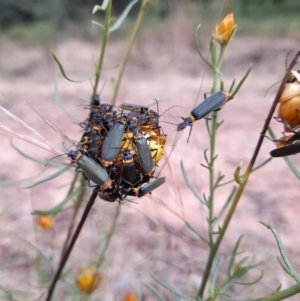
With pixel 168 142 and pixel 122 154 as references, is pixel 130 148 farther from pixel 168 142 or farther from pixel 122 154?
pixel 168 142

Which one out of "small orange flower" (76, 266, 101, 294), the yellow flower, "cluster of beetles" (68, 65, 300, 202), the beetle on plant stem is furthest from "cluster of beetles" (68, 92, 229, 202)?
"small orange flower" (76, 266, 101, 294)

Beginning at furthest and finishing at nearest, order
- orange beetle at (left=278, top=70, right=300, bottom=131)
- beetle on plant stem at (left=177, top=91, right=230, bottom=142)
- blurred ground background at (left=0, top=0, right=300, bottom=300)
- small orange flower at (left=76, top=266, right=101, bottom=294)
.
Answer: blurred ground background at (left=0, top=0, right=300, bottom=300) → small orange flower at (left=76, top=266, right=101, bottom=294) → beetle on plant stem at (left=177, top=91, right=230, bottom=142) → orange beetle at (left=278, top=70, right=300, bottom=131)

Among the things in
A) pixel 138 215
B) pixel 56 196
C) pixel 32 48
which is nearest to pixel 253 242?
pixel 138 215

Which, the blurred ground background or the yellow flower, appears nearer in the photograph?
the yellow flower

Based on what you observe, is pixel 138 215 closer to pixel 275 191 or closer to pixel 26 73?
pixel 275 191

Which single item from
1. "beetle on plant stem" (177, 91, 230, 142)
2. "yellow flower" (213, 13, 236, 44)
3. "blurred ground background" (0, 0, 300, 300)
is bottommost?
"beetle on plant stem" (177, 91, 230, 142)

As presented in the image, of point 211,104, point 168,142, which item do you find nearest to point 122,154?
point 211,104

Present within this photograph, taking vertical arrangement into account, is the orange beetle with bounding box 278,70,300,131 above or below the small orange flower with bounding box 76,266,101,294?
above

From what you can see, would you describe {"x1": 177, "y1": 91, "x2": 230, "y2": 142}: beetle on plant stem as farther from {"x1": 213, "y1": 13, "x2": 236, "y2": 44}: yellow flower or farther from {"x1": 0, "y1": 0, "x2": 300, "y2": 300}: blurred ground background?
{"x1": 213, "y1": 13, "x2": 236, "y2": 44}: yellow flower
